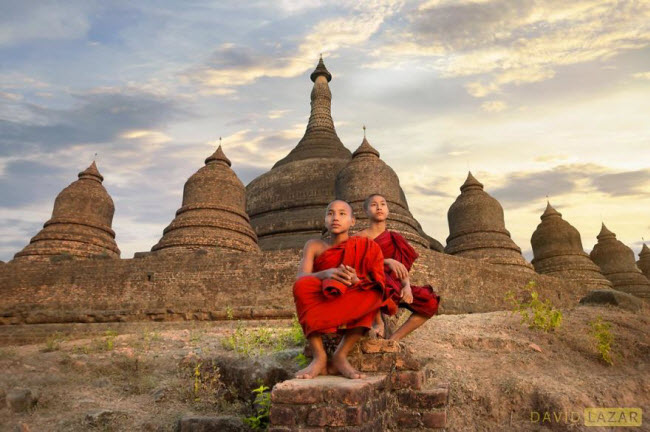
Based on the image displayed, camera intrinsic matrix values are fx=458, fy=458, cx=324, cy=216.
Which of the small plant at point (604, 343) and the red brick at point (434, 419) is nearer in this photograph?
the red brick at point (434, 419)

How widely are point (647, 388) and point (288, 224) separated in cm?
1366

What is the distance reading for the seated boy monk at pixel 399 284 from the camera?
391 centimetres

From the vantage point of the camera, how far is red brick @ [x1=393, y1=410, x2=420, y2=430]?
3.33 meters

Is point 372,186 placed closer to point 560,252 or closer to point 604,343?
point 604,343

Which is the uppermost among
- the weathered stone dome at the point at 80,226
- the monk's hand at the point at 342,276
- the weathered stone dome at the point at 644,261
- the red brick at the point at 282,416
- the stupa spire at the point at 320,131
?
the stupa spire at the point at 320,131

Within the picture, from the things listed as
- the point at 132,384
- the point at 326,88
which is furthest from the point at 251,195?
the point at 132,384

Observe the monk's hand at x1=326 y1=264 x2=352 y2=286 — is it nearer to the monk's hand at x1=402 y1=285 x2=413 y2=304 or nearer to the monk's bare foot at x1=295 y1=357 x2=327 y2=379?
the monk's bare foot at x1=295 y1=357 x2=327 y2=379

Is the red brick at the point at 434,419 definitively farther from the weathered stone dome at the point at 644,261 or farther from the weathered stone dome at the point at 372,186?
the weathered stone dome at the point at 644,261

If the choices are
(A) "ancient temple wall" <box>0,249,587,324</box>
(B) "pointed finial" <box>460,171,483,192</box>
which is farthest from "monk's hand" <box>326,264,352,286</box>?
(B) "pointed finial" <box>460,171,483,192</box>

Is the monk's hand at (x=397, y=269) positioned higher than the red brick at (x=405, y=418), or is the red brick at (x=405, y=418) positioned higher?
the monk's hand at (x=397, y=269)

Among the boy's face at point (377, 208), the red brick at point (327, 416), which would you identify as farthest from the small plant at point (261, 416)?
the boy's face at point (377, 208)

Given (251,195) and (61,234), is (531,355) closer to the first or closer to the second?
(61,234)

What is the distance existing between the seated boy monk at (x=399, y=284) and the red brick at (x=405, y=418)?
706 millimetres

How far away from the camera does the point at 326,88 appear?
80.8 ft
